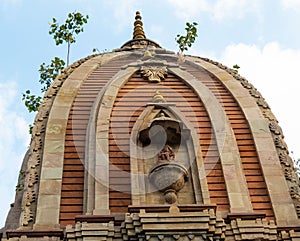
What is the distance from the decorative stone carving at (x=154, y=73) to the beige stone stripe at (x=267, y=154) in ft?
6.32

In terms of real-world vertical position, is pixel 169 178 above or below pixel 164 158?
below

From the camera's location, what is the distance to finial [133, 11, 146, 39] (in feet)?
92.4

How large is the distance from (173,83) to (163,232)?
8925 mm

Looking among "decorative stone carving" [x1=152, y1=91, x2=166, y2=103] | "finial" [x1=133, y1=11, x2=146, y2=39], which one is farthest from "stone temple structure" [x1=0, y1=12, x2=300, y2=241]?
"finial" [x1=133, y1=11, x2=146, y2=39]

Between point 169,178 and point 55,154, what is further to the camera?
point 55,154

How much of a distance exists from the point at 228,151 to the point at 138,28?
1314 cm

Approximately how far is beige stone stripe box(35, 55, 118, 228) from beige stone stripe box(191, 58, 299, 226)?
5.30 m

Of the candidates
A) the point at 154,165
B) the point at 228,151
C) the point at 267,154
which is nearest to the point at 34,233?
the point at 154,165

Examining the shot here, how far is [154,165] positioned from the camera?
15680 millimetres

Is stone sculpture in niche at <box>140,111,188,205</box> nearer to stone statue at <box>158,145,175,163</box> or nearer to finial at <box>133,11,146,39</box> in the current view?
stone statue at <box>158,145,175,163</box>

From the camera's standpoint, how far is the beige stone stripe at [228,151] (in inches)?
604

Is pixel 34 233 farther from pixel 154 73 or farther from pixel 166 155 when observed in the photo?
pixel 154 73

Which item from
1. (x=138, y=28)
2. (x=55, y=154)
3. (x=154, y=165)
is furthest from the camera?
(x=138, y=28)

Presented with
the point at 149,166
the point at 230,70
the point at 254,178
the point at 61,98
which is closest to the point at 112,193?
the point at 149,166
